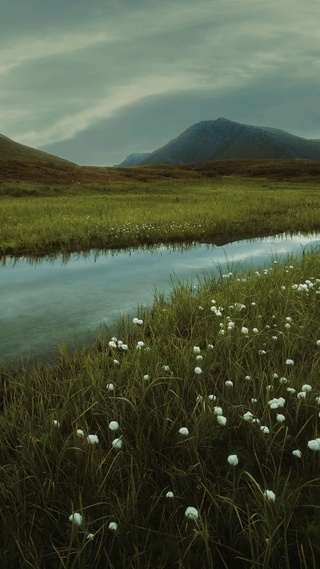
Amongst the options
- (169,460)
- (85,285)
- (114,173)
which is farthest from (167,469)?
(114,173)

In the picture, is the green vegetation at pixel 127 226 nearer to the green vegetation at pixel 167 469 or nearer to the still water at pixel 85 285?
the still water at pixel 85 285

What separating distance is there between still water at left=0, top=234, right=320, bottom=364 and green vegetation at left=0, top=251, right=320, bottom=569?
142cm

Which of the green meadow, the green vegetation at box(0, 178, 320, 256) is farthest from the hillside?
the green meadow

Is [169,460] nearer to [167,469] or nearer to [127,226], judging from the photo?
[167,469]

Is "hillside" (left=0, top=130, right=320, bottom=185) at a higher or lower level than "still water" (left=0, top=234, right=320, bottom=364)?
higher

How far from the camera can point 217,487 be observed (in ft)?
8.98

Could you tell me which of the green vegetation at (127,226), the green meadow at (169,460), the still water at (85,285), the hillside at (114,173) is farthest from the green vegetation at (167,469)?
the hillside at (114,173)

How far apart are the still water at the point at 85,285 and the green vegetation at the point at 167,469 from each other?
142 cm

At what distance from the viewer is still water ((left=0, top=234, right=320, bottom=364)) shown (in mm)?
6062

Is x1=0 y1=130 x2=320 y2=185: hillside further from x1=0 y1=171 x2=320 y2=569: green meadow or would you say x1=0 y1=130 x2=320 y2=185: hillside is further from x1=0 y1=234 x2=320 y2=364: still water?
x1=0 y1=171 x2=320 y2=569: green meadow

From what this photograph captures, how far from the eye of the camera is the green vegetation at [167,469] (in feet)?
7.50

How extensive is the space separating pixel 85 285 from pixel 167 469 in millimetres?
6217

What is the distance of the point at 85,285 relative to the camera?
8750mm

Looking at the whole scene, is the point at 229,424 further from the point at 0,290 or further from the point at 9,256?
the point at 9,256
